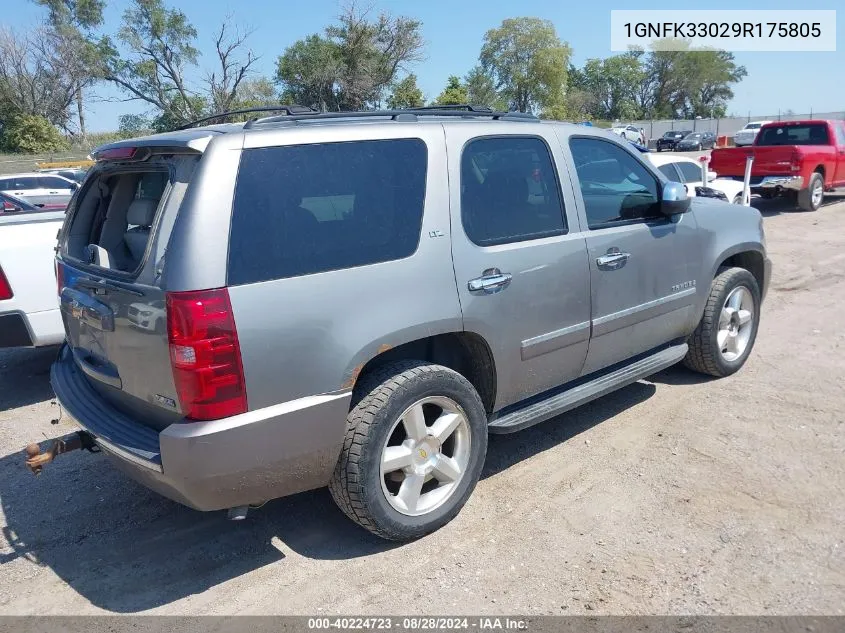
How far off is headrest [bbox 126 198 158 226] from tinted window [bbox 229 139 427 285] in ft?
1.62

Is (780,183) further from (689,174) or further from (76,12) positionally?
(76,12)

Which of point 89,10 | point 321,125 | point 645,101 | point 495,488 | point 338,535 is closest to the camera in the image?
point 321,125

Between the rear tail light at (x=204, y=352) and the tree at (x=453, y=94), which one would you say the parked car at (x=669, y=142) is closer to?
the tree at (x=453, y=94)

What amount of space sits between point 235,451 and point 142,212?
117 cm

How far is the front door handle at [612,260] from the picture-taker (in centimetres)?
396

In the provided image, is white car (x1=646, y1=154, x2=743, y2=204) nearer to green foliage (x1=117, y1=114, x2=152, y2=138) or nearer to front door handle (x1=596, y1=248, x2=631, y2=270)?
front door handle (x1=596, y1=248, x2=631, y2=270)

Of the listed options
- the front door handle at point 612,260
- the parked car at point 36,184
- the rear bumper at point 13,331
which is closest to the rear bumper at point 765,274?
the front door handle at point 612,260

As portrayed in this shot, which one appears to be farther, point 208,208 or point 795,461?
point 795,461

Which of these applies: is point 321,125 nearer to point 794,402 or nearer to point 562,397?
point 562,397

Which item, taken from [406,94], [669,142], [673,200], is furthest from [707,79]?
[673,200]

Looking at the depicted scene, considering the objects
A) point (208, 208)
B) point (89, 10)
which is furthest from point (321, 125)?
point (89, 10)

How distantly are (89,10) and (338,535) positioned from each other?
178 feet

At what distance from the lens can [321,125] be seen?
10.2 feet

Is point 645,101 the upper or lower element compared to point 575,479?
upper
